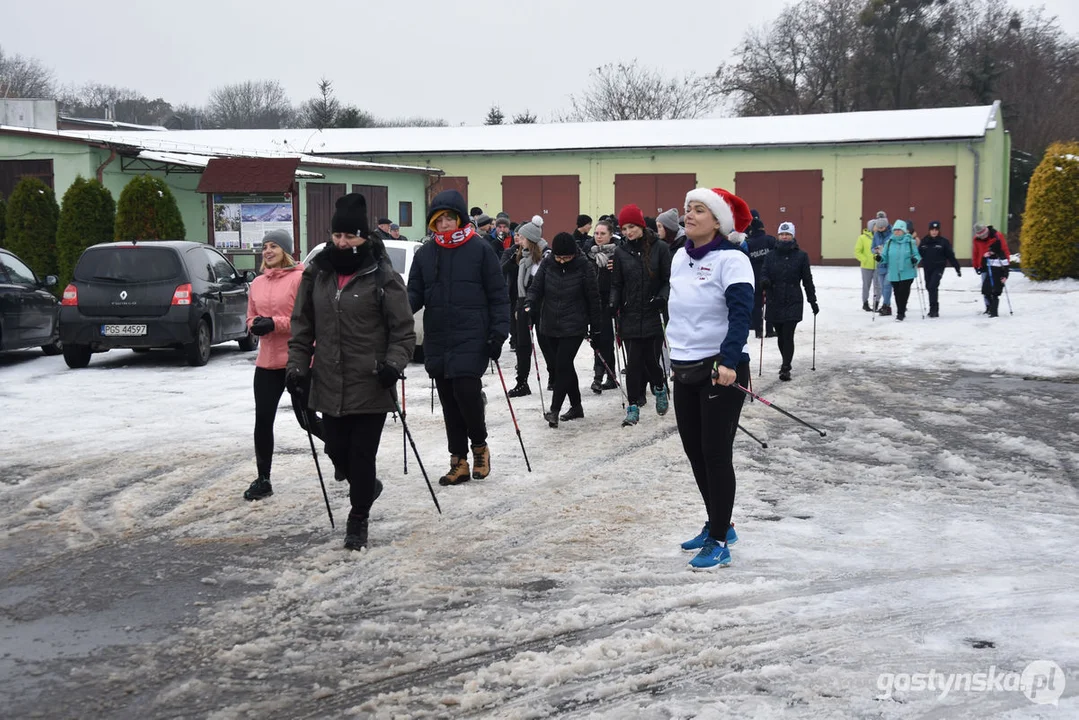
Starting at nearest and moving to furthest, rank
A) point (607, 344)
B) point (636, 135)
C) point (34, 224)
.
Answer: point (607, 344), point (34, 224), point (636, 135)

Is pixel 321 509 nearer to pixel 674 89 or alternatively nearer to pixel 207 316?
pixel 207 316

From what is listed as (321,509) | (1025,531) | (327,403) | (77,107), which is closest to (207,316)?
(321,509)

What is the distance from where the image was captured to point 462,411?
796cm

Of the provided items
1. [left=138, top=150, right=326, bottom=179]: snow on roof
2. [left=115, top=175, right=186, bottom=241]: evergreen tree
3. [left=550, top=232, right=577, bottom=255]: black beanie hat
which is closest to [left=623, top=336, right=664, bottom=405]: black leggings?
[left=550, top=232, right=577, bottom=255]: black beanie hat

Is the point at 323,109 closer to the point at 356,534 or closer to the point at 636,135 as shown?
the point at 636,135

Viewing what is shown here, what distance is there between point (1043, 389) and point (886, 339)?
4.96 m

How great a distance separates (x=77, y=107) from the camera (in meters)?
84.5

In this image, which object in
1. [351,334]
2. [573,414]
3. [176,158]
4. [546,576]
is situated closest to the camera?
[546,576]

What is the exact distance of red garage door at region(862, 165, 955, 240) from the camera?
123ft

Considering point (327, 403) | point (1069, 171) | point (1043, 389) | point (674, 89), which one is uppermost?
point (674, 89)

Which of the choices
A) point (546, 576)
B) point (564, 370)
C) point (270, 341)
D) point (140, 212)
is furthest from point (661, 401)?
point (140, 212)

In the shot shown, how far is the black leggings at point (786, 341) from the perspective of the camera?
13.5 metres

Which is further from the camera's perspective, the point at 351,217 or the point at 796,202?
the point at 796,202

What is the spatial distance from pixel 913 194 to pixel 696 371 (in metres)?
34.2
